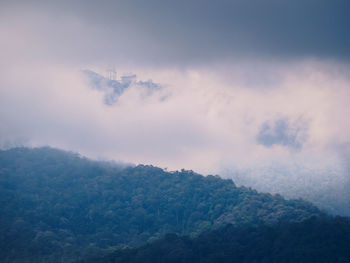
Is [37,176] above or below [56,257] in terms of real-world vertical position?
above

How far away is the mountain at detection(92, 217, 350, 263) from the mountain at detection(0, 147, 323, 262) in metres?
6.67

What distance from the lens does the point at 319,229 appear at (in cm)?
6794

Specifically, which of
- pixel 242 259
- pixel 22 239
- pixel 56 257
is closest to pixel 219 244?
pixel 242 259

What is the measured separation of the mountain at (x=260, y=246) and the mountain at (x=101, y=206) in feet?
21.9

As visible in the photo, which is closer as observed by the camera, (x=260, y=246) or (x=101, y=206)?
(x=260, y=246)

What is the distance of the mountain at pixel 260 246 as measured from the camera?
64.1m

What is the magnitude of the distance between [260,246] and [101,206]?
3014 centimetres

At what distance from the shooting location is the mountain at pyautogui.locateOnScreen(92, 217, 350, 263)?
64125mm

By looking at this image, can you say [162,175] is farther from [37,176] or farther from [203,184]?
[37,176]

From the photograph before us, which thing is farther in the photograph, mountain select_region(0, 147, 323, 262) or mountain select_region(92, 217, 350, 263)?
mountain select_region(0, 147, 323, 262)

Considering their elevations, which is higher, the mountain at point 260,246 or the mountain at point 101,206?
the mountain at point 101,206

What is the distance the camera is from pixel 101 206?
89750 millimetres

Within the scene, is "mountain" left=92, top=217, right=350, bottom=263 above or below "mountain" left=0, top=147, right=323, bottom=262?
below

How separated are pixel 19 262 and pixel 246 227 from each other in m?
27.8
